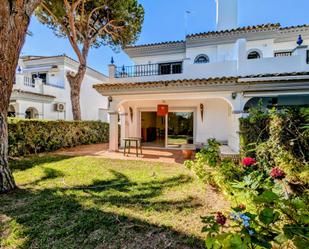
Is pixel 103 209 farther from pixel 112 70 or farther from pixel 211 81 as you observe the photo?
pixel 112 70

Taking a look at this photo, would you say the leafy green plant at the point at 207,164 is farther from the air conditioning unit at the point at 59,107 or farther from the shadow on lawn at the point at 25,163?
the air conditioning unit at the point at 59,107

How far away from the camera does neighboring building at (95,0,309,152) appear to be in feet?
30.9

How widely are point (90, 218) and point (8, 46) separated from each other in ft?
15.1

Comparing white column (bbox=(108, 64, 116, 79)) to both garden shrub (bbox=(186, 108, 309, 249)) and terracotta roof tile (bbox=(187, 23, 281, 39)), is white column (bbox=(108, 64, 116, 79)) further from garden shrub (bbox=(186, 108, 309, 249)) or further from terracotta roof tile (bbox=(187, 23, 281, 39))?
garden shrub (bbox=(186, 108, 309, 249))

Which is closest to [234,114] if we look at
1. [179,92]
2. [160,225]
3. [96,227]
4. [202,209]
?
[179,92]

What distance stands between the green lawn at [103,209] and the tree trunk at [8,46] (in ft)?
2.51

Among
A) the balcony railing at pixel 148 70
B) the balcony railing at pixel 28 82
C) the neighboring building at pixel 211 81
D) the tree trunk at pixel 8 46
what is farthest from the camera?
the balcony railing at pixel 28 82

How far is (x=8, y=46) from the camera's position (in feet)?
16.5

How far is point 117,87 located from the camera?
11.0 metres

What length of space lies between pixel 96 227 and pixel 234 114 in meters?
7.95

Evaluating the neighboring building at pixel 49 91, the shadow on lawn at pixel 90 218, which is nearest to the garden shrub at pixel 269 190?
the shadow on lawn at pixel 90 218

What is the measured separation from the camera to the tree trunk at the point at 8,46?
4930mm

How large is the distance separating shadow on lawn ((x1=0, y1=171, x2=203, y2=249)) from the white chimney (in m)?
12.0

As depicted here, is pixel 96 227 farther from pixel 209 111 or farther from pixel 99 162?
pixel 209 111
